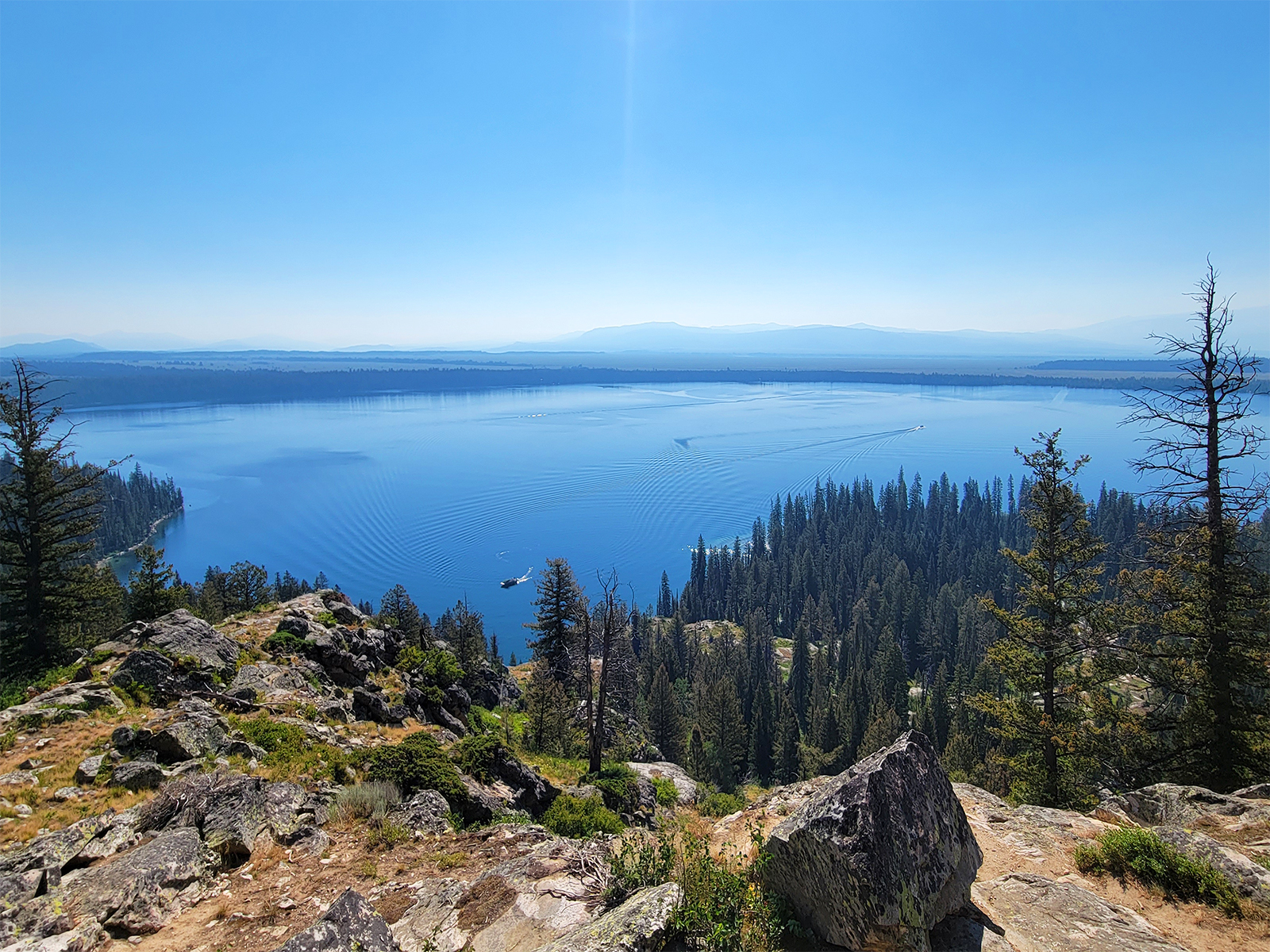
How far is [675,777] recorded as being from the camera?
25.8 meters

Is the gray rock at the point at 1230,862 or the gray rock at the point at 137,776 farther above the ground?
the gray rock at the point at 1230,862

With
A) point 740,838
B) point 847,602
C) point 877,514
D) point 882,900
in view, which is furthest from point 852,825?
point 877,514

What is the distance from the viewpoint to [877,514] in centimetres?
13325

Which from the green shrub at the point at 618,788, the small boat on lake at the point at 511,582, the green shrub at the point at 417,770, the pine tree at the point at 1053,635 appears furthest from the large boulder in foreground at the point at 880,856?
the small boat on lake at the point at 511,582

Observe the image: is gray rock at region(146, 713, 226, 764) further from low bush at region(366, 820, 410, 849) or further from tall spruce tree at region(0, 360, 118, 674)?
tall spruce tree at region(0, 360, 118, 674)

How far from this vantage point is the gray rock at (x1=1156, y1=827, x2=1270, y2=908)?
816 cm

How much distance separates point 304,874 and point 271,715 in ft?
27.3

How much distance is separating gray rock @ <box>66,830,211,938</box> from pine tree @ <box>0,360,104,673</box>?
18250 millimetres

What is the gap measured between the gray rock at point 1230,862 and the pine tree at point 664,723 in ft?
162

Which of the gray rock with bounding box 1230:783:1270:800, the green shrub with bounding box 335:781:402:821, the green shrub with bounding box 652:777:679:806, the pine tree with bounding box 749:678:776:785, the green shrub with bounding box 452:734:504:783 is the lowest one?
the pine tree with bounding box 749:678:776:785

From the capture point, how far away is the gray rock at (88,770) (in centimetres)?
1162

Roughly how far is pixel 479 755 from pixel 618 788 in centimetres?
437

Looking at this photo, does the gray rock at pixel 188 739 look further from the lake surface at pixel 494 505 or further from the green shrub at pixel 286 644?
the lake surface at pixel 494 505

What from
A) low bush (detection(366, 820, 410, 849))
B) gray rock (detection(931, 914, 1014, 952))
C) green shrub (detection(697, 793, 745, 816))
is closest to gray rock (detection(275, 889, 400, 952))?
low bush (detection(366, 820, 410, 849))
